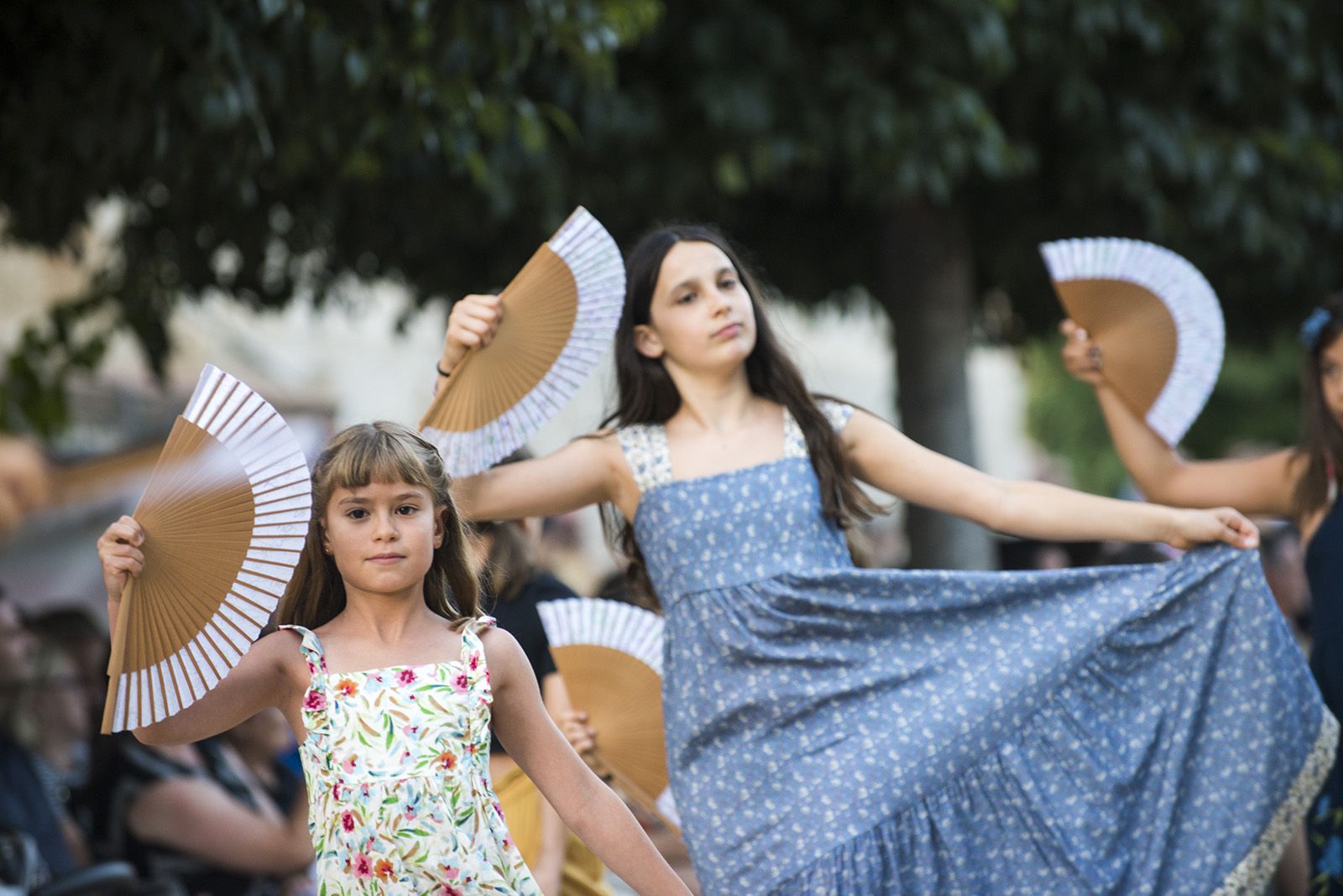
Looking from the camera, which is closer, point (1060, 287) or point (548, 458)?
point (548, 458)

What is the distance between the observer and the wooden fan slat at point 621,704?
3760mm

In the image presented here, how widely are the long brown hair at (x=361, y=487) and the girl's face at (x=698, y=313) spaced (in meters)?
0.93

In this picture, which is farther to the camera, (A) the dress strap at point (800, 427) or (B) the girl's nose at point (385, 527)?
(A) the dress strap at point (800, 427)

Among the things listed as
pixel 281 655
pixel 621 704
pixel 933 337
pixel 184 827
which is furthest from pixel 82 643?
pixel 933 337

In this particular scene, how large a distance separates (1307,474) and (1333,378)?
0.76 feet

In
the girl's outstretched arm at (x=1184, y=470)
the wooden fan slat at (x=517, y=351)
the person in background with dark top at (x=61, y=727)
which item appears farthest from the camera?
the person in background with dark top at (x=61, y=727)

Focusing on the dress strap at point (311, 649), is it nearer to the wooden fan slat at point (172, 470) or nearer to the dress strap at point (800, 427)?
the wooden fan slat at point (172, 470)

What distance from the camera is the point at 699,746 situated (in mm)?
3283

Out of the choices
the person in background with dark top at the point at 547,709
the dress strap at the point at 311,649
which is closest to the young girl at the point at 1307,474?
the person in background with dark top at the point at 547,709

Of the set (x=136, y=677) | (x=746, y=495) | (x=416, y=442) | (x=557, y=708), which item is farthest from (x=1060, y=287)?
(x=136, y=677)

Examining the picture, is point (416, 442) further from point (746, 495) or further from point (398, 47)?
point (398, 47)

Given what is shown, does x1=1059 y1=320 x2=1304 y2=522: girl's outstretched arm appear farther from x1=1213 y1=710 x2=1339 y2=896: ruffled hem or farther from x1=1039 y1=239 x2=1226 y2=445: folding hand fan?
x1=1213 y1=710 x2=1339 y2=896: ruffled hem

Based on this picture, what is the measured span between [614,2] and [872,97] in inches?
55.3

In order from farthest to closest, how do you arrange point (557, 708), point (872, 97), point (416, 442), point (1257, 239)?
point (1257, 239) → point (872, 97) → point (557, 708) → point (416, 442)
